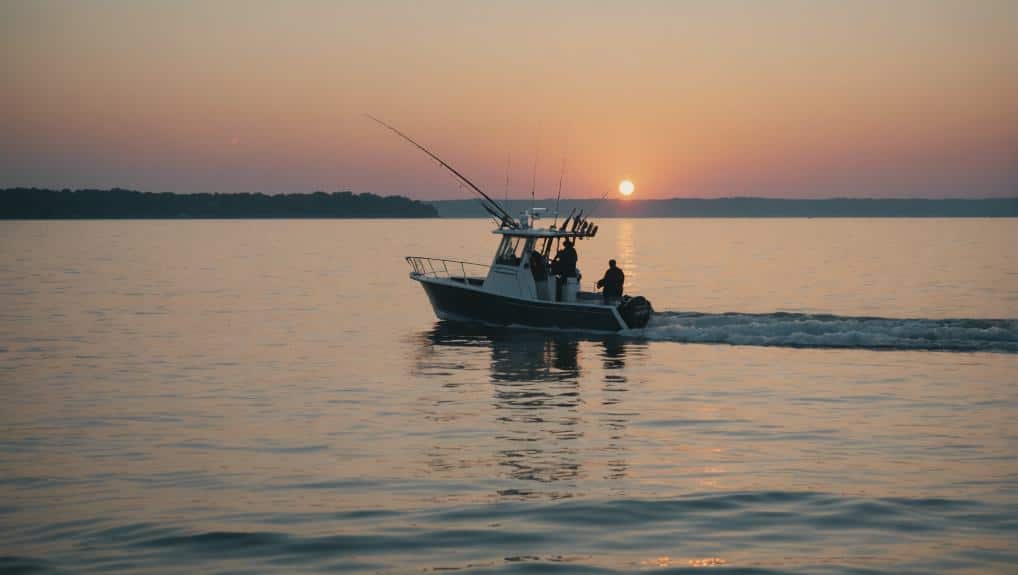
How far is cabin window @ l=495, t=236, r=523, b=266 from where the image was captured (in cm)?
3403

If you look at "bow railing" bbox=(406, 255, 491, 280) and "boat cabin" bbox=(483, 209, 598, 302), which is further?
"bow railing" bbox=(406, 255, 491, 280)

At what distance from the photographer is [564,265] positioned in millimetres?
33656

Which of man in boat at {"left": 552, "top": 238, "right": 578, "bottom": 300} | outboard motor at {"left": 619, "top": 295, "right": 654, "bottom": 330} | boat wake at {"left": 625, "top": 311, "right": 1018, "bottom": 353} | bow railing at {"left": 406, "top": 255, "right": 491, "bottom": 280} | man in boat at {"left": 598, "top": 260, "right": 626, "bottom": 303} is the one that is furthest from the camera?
bow railing at {"left": 406, "top": 255, "right": 491, "bottom": 280}

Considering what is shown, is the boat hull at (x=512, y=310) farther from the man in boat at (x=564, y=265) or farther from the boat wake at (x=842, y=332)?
the man in boat at (x=564, y=265)

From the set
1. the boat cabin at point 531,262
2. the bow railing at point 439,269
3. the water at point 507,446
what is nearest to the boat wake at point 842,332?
the water at point 507,446

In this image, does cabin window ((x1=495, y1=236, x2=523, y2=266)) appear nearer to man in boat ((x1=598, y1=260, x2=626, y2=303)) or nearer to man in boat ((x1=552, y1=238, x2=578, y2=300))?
man in boat ((x1=552, y1=238, x2=578, y2=300))

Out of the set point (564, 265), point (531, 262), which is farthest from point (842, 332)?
point (531, 262)

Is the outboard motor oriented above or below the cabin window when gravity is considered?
below

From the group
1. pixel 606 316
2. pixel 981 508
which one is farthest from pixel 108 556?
pixel 606 316

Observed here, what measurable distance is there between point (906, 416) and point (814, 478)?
217 inches

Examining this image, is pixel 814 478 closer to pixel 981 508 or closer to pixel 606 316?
pixel 981 508

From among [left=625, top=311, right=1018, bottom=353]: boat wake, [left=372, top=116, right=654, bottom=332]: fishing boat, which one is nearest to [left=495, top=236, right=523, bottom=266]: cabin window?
[left=372, top=116, right=654, bottom=332]: fishing boat

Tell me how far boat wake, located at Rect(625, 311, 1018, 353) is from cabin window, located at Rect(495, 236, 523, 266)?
3941 mm

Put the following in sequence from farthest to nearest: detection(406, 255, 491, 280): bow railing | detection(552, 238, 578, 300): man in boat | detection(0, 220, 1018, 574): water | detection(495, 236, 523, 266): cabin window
Result: detection(406, 255, 491, 280): bow railing
detection(495, 236, 523, 266): cabin window
detection(552, 238, 578, 300): man in boat
detection(0, 220, 1018, 574): water
